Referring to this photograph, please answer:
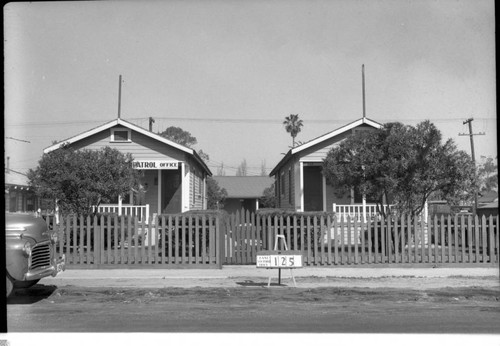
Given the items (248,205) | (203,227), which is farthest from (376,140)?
(248,205)

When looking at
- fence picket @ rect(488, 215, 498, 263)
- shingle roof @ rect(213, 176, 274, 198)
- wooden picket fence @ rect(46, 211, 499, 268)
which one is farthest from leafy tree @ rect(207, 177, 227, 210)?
fence picket @ rect(488, 215, 498, 263)

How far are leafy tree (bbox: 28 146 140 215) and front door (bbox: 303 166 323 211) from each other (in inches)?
371

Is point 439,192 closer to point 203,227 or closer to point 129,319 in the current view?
point 203,227

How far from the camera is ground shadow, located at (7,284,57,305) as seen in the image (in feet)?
33.1

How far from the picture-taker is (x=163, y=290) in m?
11.0

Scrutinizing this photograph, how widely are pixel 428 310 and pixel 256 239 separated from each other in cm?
642

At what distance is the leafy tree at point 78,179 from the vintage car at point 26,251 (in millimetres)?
6216

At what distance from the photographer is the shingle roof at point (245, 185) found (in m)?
56.1

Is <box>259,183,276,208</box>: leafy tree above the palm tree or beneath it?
beneath

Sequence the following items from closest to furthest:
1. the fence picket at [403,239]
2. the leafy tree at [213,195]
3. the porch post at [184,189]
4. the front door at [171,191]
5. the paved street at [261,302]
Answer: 1. the paved street at [261,302]
2. the fence picket at [403,239]
3. the porch post at [184,189]
4. the front door at [171,191]
5. the leafy tree at [213,195]

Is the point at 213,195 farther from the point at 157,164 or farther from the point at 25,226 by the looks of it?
the point at 25,226

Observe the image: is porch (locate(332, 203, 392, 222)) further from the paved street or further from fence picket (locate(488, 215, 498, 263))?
the paved street

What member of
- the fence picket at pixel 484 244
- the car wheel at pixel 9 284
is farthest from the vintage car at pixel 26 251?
the fence picket at pixel 484 244

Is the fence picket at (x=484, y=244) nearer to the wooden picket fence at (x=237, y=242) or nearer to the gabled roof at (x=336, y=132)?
the wooden picket fence at (x=237, y=242)
